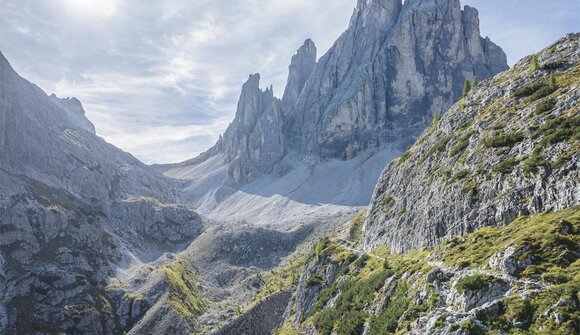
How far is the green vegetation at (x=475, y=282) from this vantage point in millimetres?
34375

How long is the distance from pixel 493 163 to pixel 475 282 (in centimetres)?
2449

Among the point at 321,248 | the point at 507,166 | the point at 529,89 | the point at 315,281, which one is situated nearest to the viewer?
the point at 507,166

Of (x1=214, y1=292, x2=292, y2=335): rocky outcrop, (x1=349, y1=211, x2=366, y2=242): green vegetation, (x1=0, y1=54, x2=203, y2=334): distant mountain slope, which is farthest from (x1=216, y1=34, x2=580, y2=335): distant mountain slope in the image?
(x1=0, y1=54, x2=203, y2=334): distant mountain slope

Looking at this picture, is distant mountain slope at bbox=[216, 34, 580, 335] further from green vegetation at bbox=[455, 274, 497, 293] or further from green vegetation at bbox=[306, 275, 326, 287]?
green vegetation at bbox=[306, 275, 326, 287]

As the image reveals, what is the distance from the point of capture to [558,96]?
5494 cm

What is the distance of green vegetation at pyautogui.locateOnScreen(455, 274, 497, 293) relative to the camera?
3438 cm

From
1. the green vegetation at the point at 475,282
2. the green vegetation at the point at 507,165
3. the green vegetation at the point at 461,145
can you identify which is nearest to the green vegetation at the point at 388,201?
the green vegetation at the point at 461,145

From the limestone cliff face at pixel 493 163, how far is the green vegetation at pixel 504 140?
0.14 metres

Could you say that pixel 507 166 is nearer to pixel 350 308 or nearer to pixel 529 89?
pixel 529 89

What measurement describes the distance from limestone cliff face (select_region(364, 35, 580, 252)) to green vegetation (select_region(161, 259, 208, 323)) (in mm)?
72833

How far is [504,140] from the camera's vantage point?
55.9 m

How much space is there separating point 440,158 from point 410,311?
35.5 meters

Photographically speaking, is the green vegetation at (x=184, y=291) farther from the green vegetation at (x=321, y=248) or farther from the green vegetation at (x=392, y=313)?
the green vegetation at (x=392, y=313)

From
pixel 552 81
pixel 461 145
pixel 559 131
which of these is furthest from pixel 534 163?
pixel 552 81
